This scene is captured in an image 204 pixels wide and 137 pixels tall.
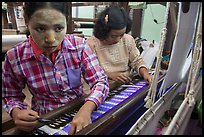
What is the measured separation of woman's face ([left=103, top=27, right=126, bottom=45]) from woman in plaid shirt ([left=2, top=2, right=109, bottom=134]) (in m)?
0.56

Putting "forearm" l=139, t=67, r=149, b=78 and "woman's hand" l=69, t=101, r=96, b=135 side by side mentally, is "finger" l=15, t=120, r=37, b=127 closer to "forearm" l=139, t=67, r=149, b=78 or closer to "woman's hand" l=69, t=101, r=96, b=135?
"woman's hand" l=69, t=101, r=96, b=135

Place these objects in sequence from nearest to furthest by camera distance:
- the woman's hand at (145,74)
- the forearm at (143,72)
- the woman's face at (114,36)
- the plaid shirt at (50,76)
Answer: the plaid shirt at (50,76) → the woman's hand at (145,74) → the forearm at (143,72) → the woman's face at (114,36)

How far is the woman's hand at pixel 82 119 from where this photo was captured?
607 mm

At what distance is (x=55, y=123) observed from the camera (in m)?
0.70

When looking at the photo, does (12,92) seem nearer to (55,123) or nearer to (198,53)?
(55,123)

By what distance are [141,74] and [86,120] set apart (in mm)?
799

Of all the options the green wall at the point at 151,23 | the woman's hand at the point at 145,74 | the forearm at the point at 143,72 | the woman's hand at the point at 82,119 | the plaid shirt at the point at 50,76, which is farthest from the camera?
the green wall at the point at 151,23

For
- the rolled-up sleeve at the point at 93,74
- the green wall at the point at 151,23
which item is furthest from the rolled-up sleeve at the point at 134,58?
the green wall at the point at 151,23

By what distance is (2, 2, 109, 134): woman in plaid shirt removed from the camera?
0.65m

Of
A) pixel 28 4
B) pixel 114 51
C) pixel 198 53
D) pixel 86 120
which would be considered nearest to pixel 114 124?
pixel 86 120

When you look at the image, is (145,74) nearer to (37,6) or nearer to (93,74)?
(93,74)

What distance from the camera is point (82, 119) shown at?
65cm

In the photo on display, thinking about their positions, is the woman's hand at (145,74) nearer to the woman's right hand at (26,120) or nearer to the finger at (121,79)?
the finger at (121,79)

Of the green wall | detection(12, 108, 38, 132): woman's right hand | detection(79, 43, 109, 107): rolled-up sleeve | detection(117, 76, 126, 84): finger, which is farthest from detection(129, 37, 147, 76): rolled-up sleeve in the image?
the green wall
